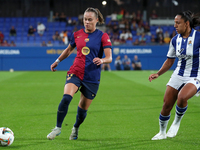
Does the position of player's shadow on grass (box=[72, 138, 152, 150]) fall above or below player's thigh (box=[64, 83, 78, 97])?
below

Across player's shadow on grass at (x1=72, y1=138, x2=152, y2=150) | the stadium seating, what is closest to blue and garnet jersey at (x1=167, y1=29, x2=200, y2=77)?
player's shadow on grass at (x1=72, y1=138, x2=152, y2=150)

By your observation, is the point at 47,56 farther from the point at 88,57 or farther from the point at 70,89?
the point at 70,89

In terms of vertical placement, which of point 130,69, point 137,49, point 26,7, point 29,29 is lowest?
point 130,69

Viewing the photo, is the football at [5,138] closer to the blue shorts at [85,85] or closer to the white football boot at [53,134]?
the white football boot at [53,134]

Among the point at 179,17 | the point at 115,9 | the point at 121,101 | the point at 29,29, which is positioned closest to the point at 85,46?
the point at 179,17

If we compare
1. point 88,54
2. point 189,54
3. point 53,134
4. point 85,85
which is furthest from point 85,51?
point 189,54

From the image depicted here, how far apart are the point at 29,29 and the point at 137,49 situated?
437 inches

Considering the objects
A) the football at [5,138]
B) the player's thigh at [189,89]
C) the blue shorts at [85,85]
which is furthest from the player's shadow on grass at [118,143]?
the football at [5,138]

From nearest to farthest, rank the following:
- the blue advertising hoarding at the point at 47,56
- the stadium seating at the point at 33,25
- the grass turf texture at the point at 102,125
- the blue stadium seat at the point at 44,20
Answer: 1. the grass turf texture at the point at 102,125
2. the blue advertising hoarding at the point at 47,56
3. the stadium seating at the point at 33,25
4. the blue stadium seat at the point at 44,20

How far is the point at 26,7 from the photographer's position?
1393 inches

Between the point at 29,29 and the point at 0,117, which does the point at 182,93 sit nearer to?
the point at 0,117

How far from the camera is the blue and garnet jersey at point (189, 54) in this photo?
→ 5.13 m

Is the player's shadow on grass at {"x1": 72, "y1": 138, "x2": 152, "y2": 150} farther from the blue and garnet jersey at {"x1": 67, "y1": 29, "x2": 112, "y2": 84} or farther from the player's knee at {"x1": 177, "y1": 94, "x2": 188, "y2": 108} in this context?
the blue and garnet jersey at {"x1": 67, "y1": 29, "x2": 112, "y2": 84}

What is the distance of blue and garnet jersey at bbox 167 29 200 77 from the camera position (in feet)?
16.8
